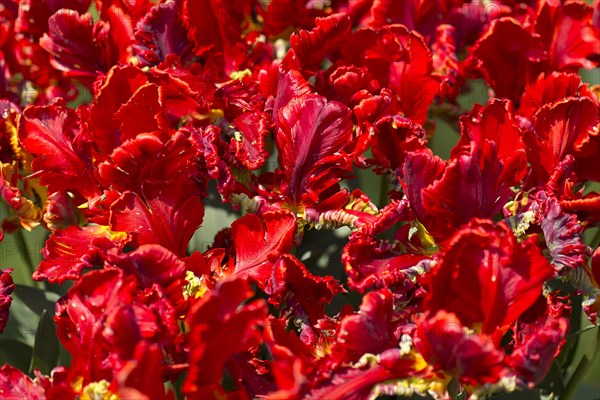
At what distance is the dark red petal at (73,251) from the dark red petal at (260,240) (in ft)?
0.32

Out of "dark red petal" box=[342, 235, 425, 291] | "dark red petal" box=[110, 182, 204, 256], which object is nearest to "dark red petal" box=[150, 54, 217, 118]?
"dark red petal" box=[110, 182, 204, 256]

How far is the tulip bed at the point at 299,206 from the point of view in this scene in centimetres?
55

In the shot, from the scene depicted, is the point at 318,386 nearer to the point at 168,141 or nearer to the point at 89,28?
the point at 168,141

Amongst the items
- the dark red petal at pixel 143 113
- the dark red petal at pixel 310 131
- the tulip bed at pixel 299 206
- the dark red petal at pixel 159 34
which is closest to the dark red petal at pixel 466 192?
the tulip bed at pixel 299 206

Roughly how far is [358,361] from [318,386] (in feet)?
0.12

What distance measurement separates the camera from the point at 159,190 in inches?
25.6

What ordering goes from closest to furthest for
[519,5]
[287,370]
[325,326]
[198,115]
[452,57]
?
[287,370] → [325,326] → [198,115] → [452,57] → [519,5]

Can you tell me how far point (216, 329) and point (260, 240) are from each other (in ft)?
0.56

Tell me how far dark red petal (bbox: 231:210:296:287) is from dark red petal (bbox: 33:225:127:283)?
99 millimetres

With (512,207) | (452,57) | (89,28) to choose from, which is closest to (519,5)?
(452,57)

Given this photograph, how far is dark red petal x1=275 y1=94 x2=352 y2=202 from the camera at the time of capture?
66 centimetres

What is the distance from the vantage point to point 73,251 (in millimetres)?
682

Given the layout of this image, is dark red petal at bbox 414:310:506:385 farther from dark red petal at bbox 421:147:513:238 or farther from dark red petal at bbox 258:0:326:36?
dark red petal at bbox 258:0:326:36

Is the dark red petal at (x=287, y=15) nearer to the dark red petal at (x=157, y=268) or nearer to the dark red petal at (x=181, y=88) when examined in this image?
the dark red petal at (x=181, y=88)
